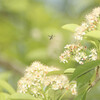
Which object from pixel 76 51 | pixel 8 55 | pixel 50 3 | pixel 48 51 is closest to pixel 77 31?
pixel 76 51

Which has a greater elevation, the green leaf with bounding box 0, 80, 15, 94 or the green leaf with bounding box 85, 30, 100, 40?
the green leaf with bounding box 85, 30, 100, 40

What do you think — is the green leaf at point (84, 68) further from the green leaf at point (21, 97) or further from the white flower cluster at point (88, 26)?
the green leaf at point (21, 97)

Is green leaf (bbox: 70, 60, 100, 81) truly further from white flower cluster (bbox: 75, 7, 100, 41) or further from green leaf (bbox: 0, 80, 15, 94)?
green leaf (bbox: 0, 80, 15, 94)

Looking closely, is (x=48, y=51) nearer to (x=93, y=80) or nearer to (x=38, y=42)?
(x=38, y=42)

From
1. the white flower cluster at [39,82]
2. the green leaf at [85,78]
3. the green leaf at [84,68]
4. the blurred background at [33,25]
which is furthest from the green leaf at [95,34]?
the blurred background at [33,25]

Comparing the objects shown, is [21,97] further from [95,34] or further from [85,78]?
[95,34]

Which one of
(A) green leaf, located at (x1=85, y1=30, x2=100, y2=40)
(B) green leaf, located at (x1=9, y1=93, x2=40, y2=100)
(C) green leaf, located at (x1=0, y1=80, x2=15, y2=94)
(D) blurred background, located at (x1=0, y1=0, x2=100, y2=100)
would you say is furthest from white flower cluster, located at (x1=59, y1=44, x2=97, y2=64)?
(D) blurred background, located at (x1=0, y1=0, x2=100, y2=100)
